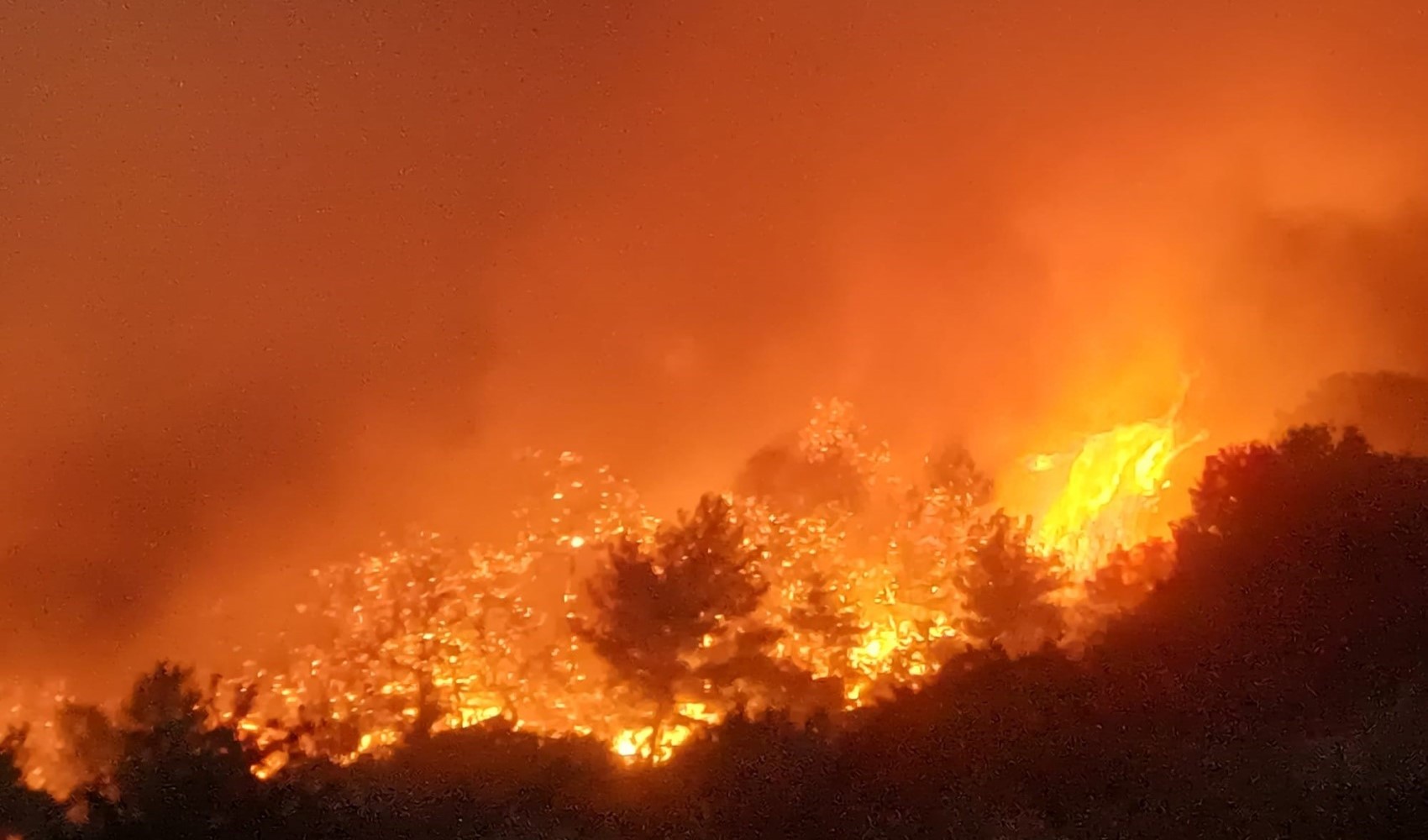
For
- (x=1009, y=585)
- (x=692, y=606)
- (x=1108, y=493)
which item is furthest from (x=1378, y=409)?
(x=692, y=606)

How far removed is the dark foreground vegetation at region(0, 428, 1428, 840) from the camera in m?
9.12

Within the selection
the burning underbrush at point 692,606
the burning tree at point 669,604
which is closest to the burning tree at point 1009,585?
the burning underbrush at point 692,606

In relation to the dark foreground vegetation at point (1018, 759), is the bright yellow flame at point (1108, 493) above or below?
above

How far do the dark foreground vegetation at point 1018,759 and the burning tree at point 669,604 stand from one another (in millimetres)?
3924

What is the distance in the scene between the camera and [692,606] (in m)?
15.2

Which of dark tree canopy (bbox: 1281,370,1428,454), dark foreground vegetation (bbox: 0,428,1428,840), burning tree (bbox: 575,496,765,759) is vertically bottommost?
dark foreground vegetation (bbox: 0,428,1428,840)

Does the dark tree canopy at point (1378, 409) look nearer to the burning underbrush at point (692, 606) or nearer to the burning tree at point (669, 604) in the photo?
the burning underbrush at point (692, 606)

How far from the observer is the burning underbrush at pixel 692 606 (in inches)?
578

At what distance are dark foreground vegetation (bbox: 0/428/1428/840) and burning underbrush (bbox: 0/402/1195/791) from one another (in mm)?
979

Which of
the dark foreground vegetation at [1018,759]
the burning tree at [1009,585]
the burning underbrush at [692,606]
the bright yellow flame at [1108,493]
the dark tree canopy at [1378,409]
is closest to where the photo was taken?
the dark foreground vegetation at [1018,759]

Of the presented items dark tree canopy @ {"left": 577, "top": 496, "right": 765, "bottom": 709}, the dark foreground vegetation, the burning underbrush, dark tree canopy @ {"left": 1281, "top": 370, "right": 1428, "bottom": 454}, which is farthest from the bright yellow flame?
the dark foreground vegetation

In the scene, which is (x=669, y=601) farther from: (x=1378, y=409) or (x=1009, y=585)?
(x=1378, y=409)

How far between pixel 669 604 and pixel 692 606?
1.01ft

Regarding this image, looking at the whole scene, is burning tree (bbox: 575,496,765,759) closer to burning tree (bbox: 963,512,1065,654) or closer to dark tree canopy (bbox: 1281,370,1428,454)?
burning tree (bbox: 963,512,1065,654)
